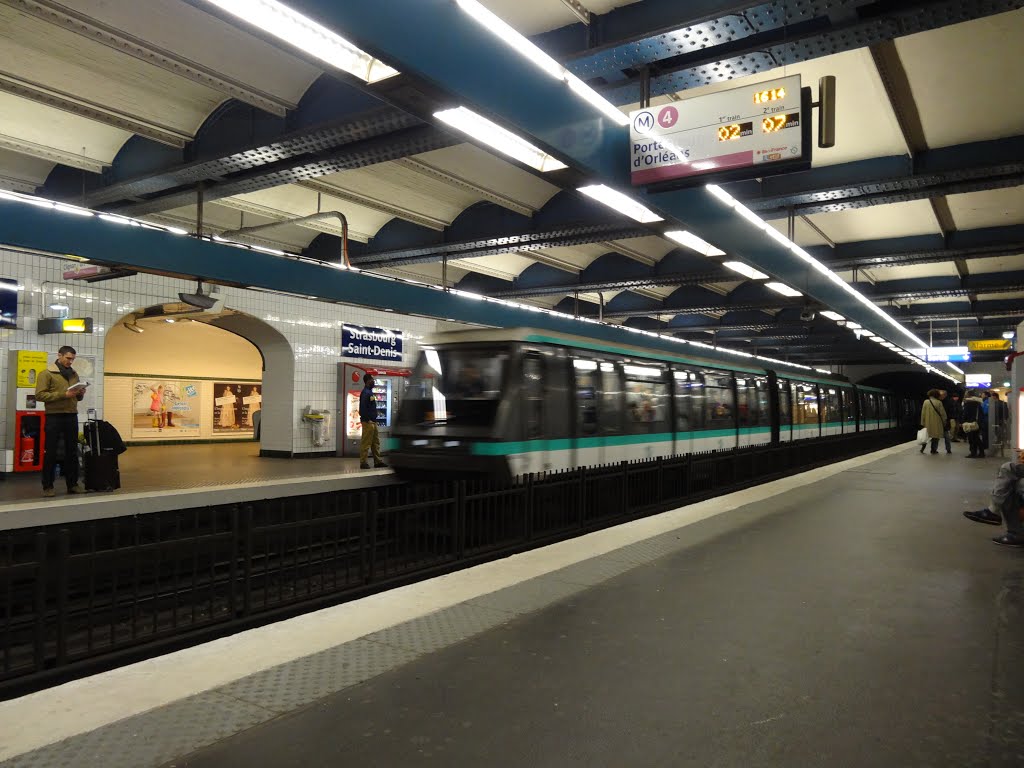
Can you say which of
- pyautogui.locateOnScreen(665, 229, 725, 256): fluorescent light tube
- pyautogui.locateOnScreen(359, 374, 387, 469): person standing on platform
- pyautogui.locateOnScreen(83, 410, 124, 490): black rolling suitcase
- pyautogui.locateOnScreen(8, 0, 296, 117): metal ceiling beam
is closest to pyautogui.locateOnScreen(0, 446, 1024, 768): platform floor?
pyautogui.locateOnScreen(665, 229, 725, 256): fluorescent light tube

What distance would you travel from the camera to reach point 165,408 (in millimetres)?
20344

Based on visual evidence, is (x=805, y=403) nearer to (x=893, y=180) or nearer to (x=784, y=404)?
(x=784, y=404)

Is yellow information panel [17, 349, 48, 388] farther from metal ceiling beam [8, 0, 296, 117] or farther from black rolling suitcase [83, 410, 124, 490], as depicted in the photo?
metal ceiling beam [8, 0, 296, 117]

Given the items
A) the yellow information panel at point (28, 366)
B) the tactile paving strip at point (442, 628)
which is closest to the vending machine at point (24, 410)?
the yellow information panel at point (28, 366)

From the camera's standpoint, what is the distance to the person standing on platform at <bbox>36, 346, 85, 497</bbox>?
873cm

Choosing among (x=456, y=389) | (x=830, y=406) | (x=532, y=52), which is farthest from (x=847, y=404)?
(x=532, y=52)

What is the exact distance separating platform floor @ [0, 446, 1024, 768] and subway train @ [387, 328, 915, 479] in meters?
3.03

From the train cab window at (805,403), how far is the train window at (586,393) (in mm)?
12052

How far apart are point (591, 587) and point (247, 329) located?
41.8 feet

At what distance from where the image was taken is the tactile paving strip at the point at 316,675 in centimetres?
335

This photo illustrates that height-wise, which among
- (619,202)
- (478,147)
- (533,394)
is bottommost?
(533,394)

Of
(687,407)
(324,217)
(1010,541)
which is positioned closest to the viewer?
(1010,541)

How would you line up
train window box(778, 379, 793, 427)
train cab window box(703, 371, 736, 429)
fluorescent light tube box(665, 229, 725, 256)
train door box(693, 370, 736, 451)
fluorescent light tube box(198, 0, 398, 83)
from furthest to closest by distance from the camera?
train window box(778, 379, 793, 427) → train cab window box(703, 371, 736, 429) → train door box(693, 370, 736, 451) → fluorescent light tube box(665, 229, 725, 256) → fluorescent light tube box(198, 0, 398, 83)

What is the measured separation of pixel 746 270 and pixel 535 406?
14.3ft
